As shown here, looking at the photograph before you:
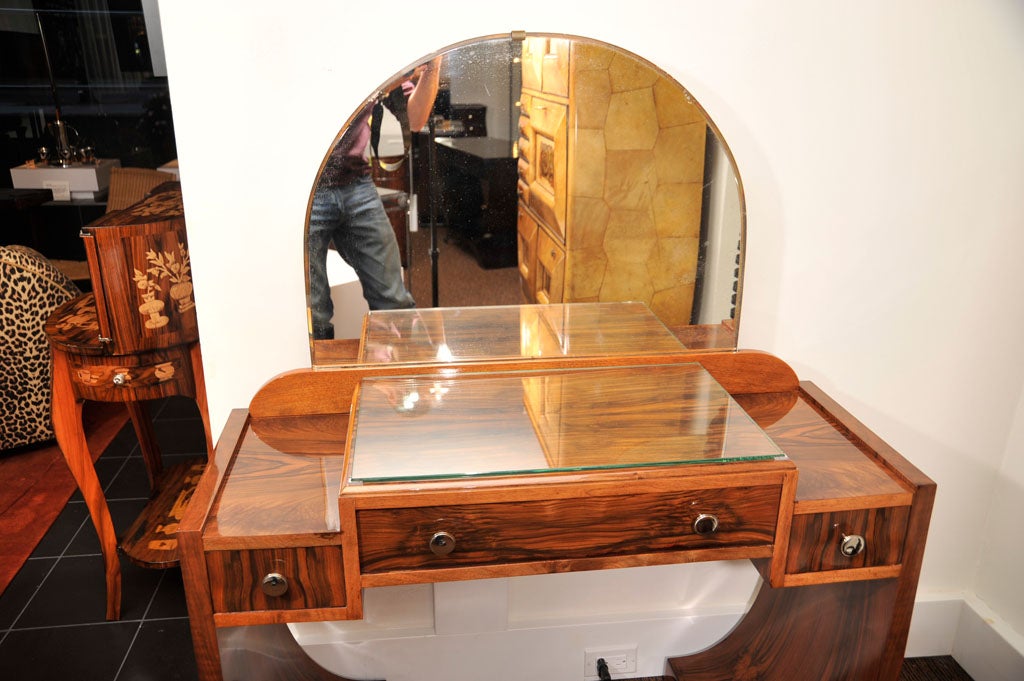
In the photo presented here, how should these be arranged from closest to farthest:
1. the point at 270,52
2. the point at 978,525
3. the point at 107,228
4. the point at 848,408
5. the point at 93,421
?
the point at 270,52
the point at 107,228
the point at 848,408
the point at 978,525
the point at 93,421

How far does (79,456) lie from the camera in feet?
5.97

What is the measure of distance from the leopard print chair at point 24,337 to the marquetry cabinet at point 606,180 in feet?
6.30

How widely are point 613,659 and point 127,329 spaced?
130 cm

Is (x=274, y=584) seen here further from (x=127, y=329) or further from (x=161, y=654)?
(x=161, y=654)

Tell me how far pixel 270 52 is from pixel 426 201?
0.34 metres

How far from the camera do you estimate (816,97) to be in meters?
1.43

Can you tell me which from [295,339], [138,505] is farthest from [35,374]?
[295,339]

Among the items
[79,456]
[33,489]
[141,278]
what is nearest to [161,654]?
[79,456]

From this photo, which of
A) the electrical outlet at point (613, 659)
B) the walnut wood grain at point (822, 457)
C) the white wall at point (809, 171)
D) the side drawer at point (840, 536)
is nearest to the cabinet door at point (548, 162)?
the white wall at point (809, 171)

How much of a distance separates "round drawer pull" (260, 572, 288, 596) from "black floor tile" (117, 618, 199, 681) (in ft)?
3.06

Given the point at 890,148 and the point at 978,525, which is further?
the point at 978,525

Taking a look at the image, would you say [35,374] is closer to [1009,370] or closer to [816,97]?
[816,97]

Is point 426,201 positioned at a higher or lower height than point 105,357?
higher

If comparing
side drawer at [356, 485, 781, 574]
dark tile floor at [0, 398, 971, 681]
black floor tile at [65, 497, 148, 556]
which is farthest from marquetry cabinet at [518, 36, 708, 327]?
black floor tile at [65, 497, 148, 556]
